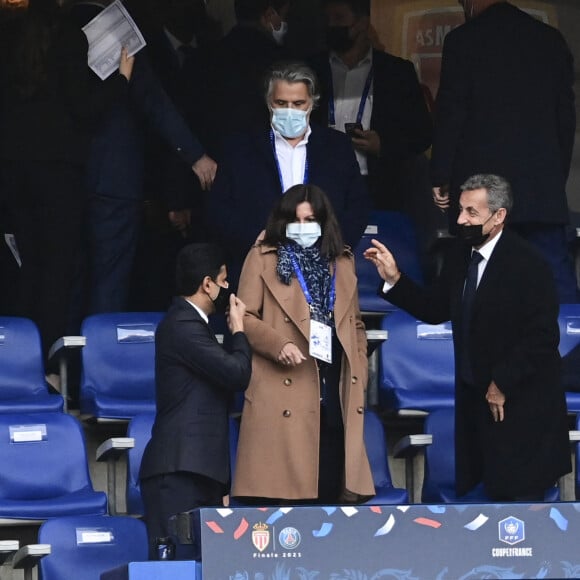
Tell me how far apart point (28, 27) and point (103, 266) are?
3.90 ft

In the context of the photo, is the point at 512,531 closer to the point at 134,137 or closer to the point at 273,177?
the point at 273,177

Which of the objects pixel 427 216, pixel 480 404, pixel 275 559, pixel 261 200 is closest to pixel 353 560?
pixel 275 559

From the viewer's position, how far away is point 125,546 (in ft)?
23.0

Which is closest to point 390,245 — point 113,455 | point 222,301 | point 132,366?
point 222,301

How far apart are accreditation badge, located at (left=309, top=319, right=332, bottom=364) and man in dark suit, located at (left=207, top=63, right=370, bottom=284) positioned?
0.78 m

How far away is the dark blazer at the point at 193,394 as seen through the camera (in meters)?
6.36

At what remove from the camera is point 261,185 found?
759 centimetres

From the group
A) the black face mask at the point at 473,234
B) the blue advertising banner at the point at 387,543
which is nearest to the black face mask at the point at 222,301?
the black face mask at the point at 473,234

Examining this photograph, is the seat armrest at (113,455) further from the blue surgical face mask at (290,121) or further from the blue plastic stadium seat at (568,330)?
the blue plastic stadium seat at (568,330)

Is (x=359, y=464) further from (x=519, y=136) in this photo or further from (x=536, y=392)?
(x=519, y=136)

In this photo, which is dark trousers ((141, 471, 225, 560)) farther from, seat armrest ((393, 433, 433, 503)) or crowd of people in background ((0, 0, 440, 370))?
crowd of people in background ((0, 0, 440, 370))

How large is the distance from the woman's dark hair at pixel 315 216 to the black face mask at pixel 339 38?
244 centimetres

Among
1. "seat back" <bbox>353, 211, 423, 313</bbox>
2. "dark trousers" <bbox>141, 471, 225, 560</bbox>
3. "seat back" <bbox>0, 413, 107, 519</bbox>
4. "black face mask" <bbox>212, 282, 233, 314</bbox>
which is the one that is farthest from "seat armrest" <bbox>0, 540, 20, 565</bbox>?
"seat back" <bbox>353, 211, 423, 313</bbox>

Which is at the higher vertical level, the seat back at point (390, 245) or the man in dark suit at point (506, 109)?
the man in dark suit at point (506, 109)
